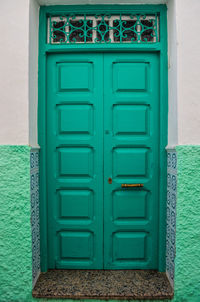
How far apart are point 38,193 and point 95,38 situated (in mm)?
1755

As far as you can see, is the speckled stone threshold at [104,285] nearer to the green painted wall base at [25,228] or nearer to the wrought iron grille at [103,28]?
the green painted wall base at [25,228]

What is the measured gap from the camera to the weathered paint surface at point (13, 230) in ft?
7.55

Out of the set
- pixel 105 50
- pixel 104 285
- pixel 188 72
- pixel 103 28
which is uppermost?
pixel 103 28

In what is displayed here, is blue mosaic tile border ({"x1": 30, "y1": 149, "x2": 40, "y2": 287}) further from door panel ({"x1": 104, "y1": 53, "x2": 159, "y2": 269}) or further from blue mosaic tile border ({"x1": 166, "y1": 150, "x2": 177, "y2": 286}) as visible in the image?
blue mosaic tile border ({"x1": 166, "y1": 150, "x2": 177, "y2": 286})

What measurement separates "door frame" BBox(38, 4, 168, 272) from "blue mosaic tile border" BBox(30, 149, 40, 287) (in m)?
0.06

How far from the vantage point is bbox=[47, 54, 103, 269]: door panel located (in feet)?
8.64

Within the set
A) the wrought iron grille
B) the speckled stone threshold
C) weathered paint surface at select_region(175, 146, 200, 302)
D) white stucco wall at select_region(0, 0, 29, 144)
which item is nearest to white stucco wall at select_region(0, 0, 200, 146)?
white stucco wall at select_region(0, 0, 29, 144)

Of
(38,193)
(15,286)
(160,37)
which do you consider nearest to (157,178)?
(38,193)

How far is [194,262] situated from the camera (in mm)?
2268

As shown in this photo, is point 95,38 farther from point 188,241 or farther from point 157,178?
point 188,241

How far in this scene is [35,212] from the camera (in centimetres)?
249

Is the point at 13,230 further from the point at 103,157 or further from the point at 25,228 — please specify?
the point at 103,157

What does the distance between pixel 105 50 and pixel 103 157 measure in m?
1.14

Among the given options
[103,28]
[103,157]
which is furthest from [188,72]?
[103,157]
